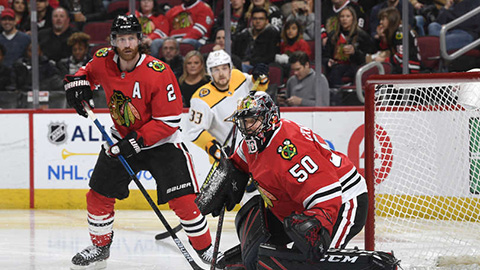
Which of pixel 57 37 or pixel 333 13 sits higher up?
pixel 333 13

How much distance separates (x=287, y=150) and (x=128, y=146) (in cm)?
100

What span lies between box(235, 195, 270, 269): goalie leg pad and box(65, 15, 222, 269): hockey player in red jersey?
1.81 feet

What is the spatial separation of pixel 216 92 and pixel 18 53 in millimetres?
2054

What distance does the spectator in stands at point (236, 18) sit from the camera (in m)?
5.31

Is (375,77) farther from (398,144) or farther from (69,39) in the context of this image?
(69,39)

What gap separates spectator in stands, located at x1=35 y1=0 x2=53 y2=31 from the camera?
18.5 feet

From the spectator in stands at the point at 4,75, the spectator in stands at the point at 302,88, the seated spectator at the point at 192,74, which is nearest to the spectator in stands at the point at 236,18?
the seated spectator at the point at 192,74

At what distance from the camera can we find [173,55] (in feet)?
17.9

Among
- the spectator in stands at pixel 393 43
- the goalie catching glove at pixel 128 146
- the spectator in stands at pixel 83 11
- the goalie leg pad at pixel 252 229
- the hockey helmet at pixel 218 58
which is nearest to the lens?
the goalie leg pad at pixel 252 229

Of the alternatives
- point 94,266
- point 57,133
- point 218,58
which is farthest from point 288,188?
point 57,133

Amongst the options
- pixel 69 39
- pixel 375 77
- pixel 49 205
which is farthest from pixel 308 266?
pixel 69 39

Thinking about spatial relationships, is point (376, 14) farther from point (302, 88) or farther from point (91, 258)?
point (91, 258)

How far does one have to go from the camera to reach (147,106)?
10.7ft

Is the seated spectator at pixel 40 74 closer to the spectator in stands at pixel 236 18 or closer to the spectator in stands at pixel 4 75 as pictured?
the spectator in stands at pixel 4 75
